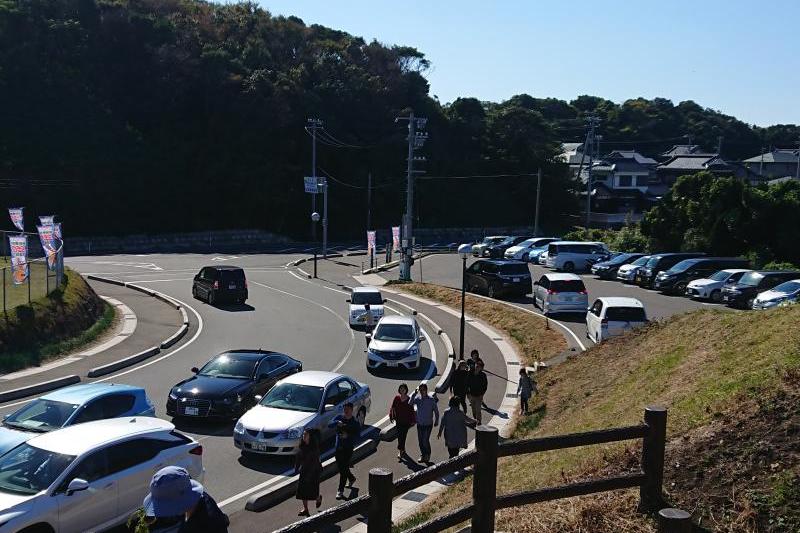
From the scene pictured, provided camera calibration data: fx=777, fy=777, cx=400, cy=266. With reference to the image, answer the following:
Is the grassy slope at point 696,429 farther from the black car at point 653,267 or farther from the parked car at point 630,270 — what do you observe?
the parked car at point 630,270

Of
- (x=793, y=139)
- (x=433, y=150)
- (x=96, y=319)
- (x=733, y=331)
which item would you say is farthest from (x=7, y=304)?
(x=793, y=139)

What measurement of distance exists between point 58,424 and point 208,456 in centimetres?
271

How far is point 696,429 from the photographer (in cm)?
873

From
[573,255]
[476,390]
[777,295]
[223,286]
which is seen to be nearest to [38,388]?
[476,390]

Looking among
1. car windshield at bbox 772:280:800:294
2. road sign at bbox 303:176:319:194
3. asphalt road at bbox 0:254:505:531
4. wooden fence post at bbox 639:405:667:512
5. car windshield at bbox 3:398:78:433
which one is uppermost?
road sign at bbox 303:176:319:194

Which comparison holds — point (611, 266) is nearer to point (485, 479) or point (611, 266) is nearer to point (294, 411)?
point (294, 411)

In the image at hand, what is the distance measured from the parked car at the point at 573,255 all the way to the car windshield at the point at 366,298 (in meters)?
18.6

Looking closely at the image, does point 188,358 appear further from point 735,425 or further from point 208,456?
point 735,425

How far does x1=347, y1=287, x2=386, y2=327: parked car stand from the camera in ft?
102

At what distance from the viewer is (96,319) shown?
28422mm

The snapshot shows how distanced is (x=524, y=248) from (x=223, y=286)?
2526 centimetres

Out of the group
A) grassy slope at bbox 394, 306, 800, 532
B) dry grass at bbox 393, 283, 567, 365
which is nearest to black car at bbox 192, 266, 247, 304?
dry grass at bbox 393, 283, 567, 365

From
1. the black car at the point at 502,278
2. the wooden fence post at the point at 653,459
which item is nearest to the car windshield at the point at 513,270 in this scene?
the black car at the point at 502,278

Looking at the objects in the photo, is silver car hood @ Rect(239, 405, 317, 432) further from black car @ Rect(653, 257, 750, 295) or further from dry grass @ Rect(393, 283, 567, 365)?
black car @ Rect(653, 257, 750, 295)
